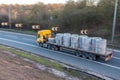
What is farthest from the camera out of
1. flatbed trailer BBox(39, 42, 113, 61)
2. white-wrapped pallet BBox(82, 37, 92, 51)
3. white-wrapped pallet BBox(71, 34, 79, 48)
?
white-wrapped pallet BBox(71, 34, 79, 48)

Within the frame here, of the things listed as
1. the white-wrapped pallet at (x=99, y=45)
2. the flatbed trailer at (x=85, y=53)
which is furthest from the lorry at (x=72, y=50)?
the white-wrapped pallet at (x=99, y=45)

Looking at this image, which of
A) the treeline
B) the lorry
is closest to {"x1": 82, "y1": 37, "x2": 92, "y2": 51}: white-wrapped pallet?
the lorry

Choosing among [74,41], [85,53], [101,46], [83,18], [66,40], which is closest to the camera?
[101,46]

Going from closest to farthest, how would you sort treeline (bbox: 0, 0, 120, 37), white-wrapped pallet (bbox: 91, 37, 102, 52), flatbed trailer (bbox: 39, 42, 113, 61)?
flatbed trailer (bbox: 39, 42, 113, 61)
white-wrapped pallet (bbox: 91, 37, 102, 52)
treeline (bbox: 0, 0, 120, 37)

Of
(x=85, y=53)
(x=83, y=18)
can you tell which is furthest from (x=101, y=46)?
(x=83, y=18)

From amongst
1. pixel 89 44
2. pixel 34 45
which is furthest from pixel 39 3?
pixel 89 44

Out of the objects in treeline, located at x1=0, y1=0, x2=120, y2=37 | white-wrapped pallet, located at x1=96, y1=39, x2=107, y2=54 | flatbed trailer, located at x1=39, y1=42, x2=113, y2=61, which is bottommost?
flatbed trailer, located at x1=39, y1=42, x2=113, y2=61

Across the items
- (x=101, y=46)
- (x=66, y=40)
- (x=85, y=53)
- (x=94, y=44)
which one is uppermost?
(x=66, y=40)

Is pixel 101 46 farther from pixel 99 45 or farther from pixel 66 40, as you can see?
pixel 66 40

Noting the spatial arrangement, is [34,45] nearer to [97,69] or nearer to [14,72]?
[97,69]

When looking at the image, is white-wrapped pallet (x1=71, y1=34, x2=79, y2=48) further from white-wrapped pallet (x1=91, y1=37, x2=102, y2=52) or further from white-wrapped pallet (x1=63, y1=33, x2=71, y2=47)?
white-wrapped pallet (x1=91, y1=37, x2=102, y2=52)

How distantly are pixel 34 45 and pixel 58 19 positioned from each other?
13.0m

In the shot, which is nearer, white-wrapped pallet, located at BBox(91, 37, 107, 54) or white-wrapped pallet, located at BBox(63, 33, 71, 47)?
white-wrapped pallet, located at BBox(91, 37, 107, 54)

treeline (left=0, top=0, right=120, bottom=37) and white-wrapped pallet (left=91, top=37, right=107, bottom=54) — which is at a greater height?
treeline (left=0, top=0, right=120, bottom=37)
